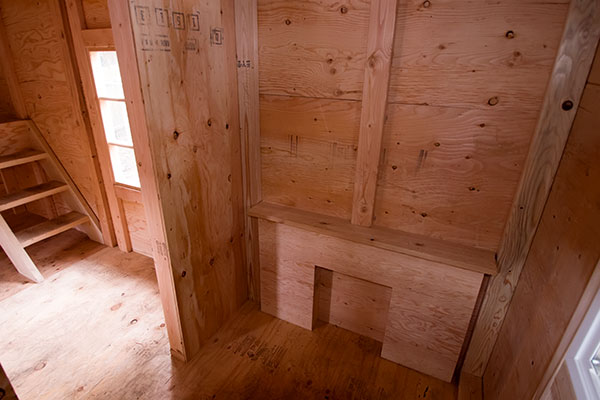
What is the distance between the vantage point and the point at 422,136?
4.70ft

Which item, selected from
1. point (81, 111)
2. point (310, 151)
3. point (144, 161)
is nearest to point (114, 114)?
point (81, 111)

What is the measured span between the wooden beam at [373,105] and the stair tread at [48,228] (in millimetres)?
2494

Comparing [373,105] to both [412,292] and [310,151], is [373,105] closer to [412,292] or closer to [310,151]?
[310,151]

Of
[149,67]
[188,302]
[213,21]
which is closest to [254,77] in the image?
[213,21]

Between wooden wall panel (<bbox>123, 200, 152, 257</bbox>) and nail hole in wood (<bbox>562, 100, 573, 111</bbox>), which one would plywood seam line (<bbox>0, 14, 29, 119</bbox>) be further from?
nail hole in wood (<bbox>562, 100, 573, 111</bbox>)

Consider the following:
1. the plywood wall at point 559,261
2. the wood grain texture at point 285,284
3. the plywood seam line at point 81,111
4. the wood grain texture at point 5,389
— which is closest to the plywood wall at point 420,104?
the plywood wall at point 559,261

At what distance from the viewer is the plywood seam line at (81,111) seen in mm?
2178

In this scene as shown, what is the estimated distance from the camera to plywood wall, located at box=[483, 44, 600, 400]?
0.90 meters

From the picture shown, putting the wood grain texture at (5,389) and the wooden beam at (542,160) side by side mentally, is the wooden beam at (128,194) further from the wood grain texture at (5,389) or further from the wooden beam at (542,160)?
the wooden beam at (542,160)

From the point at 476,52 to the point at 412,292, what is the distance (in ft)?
3.69

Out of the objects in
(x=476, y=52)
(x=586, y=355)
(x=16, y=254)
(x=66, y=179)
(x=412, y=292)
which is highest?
(x=476, y=52)

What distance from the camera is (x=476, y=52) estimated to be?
48.6 inches

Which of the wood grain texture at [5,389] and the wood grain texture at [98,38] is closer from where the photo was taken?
the wood grain texture at [5,389]

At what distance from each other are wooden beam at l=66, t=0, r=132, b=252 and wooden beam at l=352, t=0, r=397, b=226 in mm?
2029
